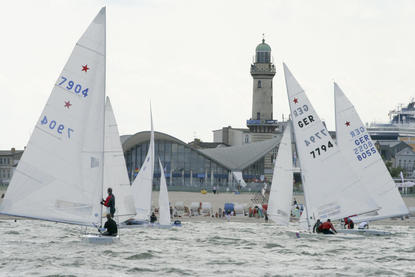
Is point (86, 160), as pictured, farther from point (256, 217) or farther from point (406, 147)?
point (406, 147)

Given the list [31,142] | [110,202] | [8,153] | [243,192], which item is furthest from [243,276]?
[8,153]

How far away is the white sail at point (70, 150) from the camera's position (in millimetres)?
20000

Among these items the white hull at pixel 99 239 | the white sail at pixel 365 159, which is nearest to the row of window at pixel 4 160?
the white sail at pixel 365 159

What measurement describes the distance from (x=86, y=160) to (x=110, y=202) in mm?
1340

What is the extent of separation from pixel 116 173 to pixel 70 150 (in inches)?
345

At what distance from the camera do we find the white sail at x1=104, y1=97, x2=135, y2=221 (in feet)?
88.9

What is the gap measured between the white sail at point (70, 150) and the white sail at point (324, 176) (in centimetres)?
819

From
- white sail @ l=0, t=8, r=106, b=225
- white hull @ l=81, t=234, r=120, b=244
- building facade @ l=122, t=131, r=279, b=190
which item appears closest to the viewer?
white sail @ l=0, t=8, r=106, b=225

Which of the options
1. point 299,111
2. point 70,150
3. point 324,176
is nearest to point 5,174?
point 324,176

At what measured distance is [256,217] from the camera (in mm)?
47344

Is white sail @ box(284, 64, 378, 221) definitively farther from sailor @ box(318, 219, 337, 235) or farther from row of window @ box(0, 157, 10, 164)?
row of window @ box(0, 157, 10, 164)

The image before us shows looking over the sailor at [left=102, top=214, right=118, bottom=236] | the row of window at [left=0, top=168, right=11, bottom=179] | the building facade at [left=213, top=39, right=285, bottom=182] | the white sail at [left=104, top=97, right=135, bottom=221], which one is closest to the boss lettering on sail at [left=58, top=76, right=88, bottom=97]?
the sailor at [left=102, top=214, right=118, bottom=236]

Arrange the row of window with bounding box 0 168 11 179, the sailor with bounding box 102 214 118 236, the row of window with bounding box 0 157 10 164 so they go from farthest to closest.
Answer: the row of window with bounding box 0 157 10 164 → the row of window with bounding box 0 168 11 179 → the sailor with bounding box 102 214 118 236

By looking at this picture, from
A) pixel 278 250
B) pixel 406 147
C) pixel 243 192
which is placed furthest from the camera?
→ pixel 406 147
